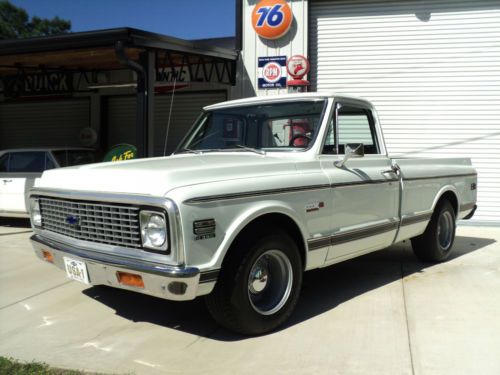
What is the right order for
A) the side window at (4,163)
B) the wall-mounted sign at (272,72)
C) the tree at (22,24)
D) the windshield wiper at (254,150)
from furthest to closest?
the tree at (22,24), the wall-mounted sign at (272,72), the side window at (4,163), the windshield wiper at (254,150)

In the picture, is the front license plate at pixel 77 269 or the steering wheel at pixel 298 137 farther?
the steering wheel at pixel 298 137

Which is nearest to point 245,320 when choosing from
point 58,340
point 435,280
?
point 58,340

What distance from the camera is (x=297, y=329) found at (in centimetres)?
402

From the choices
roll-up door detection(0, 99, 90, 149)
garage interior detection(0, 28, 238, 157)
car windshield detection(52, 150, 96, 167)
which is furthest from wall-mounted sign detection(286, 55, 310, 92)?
roll-up door detection(0, 99, 90, 149)

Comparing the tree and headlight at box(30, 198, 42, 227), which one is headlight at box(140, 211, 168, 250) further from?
the tree

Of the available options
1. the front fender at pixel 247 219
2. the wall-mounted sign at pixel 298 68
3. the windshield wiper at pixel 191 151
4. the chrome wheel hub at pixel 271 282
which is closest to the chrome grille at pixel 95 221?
the front fender at pixel 247 219

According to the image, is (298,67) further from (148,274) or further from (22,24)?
(22,24)

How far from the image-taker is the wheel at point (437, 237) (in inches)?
241

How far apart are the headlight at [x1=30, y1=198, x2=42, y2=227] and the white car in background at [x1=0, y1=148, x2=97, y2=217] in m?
4.94

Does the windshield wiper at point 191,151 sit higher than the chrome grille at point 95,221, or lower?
higher

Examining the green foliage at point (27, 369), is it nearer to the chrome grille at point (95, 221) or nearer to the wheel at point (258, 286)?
the chrome grille at point (95, 221)

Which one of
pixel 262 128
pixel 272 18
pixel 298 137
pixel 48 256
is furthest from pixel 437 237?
pixel 272 18

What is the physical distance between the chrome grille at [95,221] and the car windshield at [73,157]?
5.67 metres

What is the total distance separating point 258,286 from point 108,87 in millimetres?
11349
